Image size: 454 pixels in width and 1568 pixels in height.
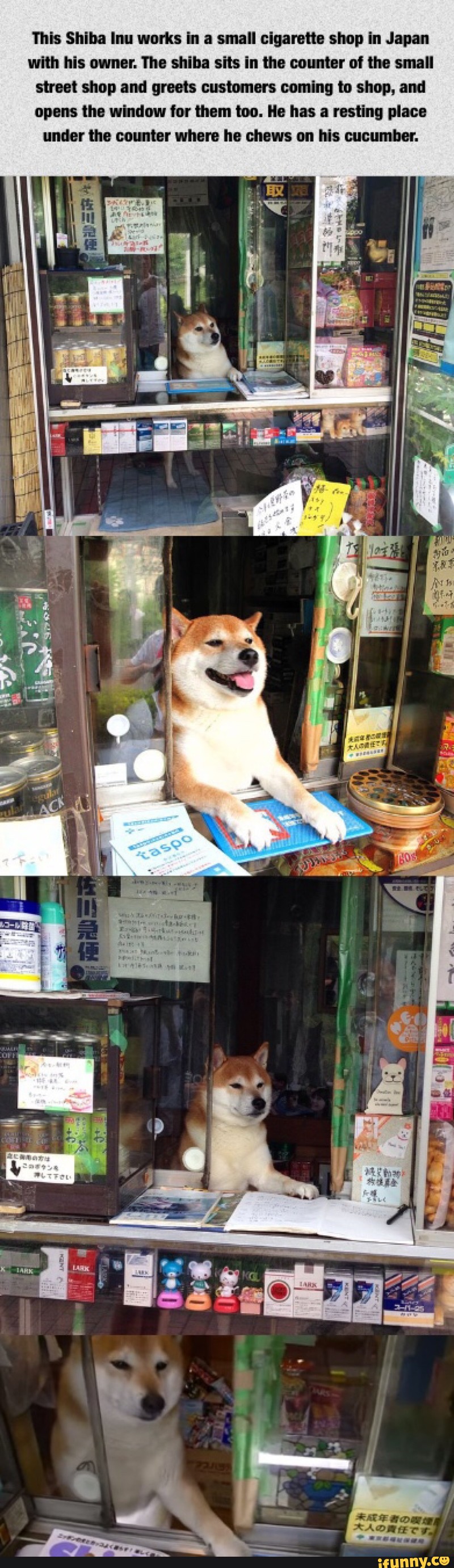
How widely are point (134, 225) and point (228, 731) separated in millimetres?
628

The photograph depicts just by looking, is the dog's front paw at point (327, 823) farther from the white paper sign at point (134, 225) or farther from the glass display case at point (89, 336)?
the white paper sign at point (134, 225)

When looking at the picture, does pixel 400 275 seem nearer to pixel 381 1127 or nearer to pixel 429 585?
pixel 429 585

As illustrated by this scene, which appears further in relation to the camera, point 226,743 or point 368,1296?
point 368,1296

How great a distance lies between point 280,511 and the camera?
1553 mm

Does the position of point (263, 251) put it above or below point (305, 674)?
above

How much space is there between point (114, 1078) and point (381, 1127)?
0.43 metres

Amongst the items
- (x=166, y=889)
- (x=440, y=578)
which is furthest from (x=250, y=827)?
(x=440, y=578)

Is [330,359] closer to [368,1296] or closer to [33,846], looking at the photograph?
[33,846]

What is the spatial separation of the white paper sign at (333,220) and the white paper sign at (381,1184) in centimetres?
132

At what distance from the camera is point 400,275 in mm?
1470

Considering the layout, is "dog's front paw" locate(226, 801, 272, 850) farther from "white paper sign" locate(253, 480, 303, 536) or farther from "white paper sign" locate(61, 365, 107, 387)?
"white paper sign" locate(61, 365, 107, 387)

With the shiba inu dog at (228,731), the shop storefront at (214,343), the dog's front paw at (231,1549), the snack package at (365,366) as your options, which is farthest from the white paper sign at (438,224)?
the dog's front paw at (231,1549)

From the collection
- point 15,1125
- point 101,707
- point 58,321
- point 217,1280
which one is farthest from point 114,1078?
point 58,321
